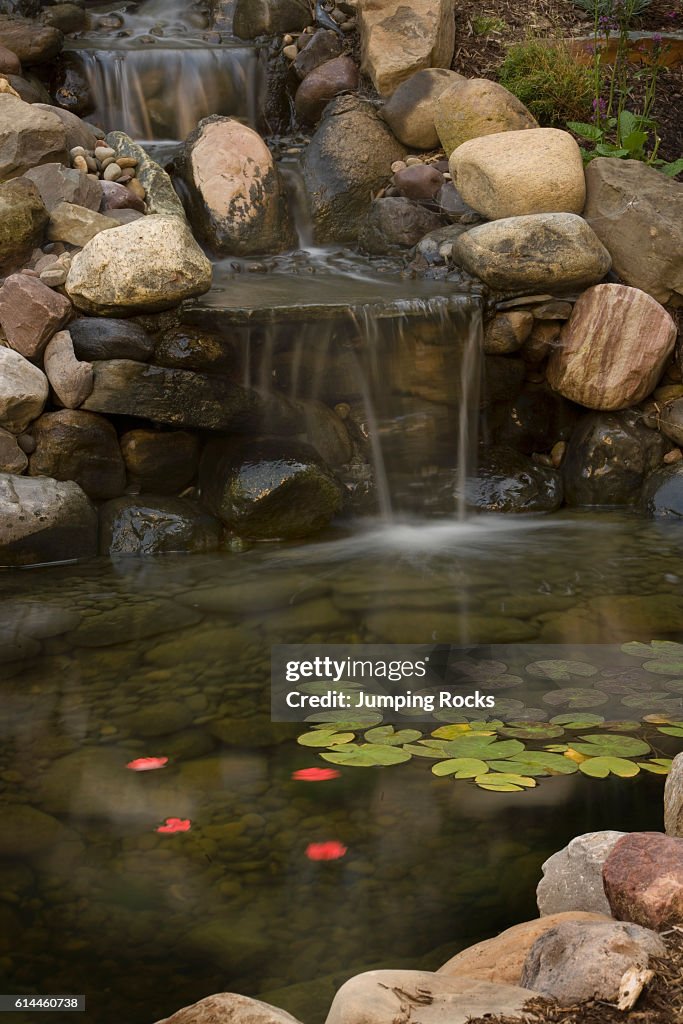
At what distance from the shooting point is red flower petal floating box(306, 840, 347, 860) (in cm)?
257

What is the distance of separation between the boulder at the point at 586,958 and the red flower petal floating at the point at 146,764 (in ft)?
4.87

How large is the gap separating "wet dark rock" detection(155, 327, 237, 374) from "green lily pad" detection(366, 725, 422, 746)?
104 inches

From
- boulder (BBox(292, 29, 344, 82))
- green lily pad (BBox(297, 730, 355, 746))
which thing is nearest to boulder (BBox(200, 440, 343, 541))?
green lily pad (BBox(297, 730, 355, 746))

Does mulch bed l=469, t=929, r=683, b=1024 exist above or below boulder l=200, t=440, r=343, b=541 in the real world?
above

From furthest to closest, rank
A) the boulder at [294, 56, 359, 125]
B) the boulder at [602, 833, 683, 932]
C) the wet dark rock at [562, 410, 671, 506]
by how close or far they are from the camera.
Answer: the boulder at [294, 56, 359, 125]
the wet dark rock at [562, 410, 671, 506]
the boulder at [602, 833, 683, 932]

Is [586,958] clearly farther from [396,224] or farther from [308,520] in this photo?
[396,224]

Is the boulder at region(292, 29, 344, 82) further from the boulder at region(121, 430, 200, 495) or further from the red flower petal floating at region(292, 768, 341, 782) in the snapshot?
the red flower petal floating at region(292, 768, 341, 782)

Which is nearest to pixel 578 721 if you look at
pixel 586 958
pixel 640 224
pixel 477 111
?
pixel 586 958

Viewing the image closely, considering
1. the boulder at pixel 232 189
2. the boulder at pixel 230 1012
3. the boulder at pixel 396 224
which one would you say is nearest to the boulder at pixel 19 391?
the boulder at pixel 232 189

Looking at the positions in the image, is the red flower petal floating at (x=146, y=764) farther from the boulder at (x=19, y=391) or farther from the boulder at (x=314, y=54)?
the boulder at (x=314, y=54)

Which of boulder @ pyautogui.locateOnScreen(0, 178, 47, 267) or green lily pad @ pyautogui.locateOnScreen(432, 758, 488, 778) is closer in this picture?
green lily pad @ pyautogui.locateOnScreen(432, 758, 488, 778)

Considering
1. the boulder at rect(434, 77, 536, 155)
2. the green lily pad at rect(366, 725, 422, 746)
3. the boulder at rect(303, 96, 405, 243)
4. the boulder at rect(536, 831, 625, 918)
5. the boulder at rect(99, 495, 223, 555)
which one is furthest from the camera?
the boulder at rect(303, 96, 405, 243)

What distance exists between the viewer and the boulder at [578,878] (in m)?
2.21

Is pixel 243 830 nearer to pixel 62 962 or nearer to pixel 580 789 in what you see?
pixel 62 962
